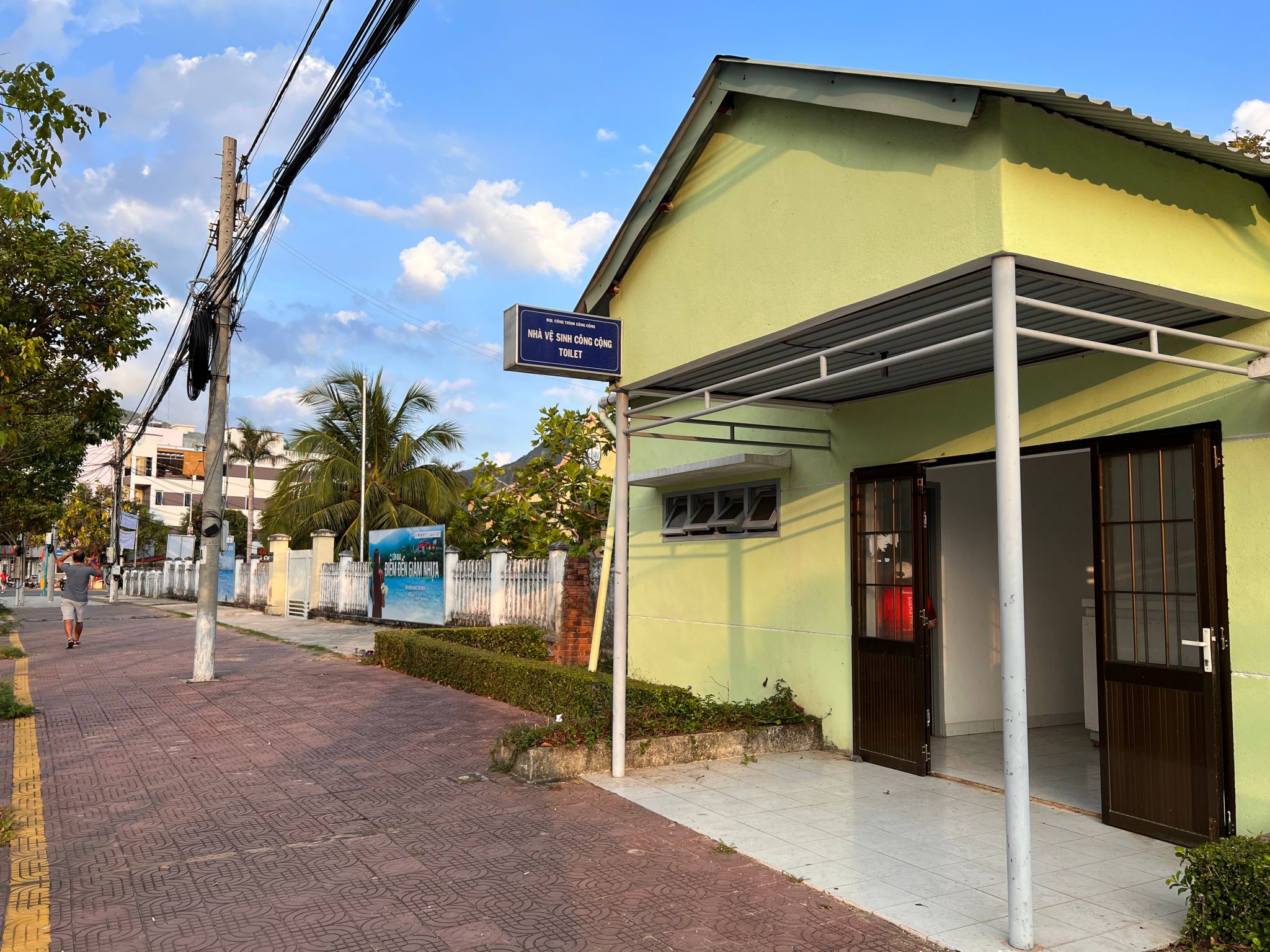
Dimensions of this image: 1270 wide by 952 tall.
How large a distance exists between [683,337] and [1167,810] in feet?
14.5

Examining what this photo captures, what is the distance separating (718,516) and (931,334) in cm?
401

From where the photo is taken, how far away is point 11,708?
9695 mm

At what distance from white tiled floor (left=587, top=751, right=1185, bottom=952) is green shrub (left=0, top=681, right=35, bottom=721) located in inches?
261

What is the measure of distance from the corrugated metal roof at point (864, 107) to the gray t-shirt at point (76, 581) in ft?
46.0

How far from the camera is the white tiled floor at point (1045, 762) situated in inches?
261

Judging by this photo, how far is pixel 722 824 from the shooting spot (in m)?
5.82

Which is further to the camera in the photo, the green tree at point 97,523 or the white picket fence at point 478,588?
the green tree at point 97,523

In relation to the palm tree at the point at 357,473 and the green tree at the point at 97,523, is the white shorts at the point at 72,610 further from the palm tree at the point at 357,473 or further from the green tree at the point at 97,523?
the green tree at the point at 97,523

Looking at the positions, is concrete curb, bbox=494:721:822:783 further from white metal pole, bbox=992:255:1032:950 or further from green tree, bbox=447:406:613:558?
green tree, bbox=447:406:613:558

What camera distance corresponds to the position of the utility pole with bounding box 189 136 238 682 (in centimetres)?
1251

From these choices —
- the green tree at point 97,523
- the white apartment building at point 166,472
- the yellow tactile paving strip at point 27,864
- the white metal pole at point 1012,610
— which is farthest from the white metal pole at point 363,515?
the white apartment building at point 166,472

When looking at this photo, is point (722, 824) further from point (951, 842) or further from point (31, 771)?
point (31, 771)

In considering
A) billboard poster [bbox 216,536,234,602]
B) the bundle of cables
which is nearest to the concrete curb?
the bundle of cables

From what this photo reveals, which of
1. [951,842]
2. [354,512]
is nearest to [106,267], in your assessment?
[951,842]
